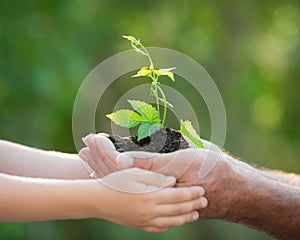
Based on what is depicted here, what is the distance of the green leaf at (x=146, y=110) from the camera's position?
1.85 metres

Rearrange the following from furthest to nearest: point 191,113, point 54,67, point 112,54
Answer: point 112,54 → point 54,67 → point 191,113

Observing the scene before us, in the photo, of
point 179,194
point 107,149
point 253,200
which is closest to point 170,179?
point 179,194

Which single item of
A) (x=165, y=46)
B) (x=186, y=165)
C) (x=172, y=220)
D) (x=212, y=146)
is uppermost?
(x=165, y=46)

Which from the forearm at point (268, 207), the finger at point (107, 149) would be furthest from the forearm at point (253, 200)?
the finger at point (107, 149)

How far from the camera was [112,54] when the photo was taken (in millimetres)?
4277

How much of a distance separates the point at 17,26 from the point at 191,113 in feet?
6.64

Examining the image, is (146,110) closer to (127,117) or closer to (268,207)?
(127,117)

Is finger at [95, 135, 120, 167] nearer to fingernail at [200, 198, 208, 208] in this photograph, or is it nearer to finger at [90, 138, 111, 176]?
finger at [90, 138, 111, 176]

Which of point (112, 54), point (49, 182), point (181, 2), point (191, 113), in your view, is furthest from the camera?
point (181, 2)

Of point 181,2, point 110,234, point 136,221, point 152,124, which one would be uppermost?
point 181,2

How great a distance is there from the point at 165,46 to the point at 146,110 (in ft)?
8.53

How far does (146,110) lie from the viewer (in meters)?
1.85

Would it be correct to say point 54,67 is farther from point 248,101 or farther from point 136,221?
point 136,221

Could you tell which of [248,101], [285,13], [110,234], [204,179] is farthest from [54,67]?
[204,179]
